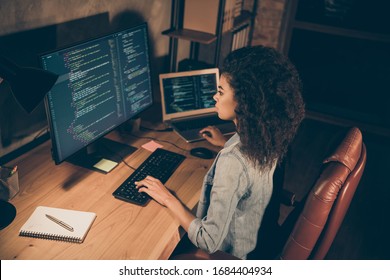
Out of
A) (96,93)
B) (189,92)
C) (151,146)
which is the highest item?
(96,93)

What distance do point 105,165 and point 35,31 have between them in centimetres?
61

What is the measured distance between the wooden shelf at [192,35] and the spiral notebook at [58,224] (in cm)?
139

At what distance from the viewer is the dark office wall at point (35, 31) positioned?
1466 millimetres

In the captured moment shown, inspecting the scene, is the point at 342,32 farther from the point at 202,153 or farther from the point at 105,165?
the point at 105,165

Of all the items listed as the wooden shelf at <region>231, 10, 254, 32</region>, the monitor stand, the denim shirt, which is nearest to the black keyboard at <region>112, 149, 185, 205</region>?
the monitor stand

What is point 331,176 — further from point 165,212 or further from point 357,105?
point 357,105

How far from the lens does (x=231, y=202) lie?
1268mm

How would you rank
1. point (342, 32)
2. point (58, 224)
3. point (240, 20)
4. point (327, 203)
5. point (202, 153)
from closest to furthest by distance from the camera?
point (327, 203) < point (58, 224) < point (202, 153) < point (240, 20) < point (342, 32)

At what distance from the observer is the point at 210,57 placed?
9.59 ft

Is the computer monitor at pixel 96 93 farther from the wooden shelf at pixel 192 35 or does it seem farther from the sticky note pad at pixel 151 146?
the wooden shelf at pixel 192 35

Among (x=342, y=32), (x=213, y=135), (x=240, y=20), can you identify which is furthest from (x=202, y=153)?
(x=342, y=32)

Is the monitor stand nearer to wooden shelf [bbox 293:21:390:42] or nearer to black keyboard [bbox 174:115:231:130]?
black keyboard [bbox 174:115:231:130]

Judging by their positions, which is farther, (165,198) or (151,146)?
(151,146)

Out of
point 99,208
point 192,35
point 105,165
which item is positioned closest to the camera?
point 99,208
